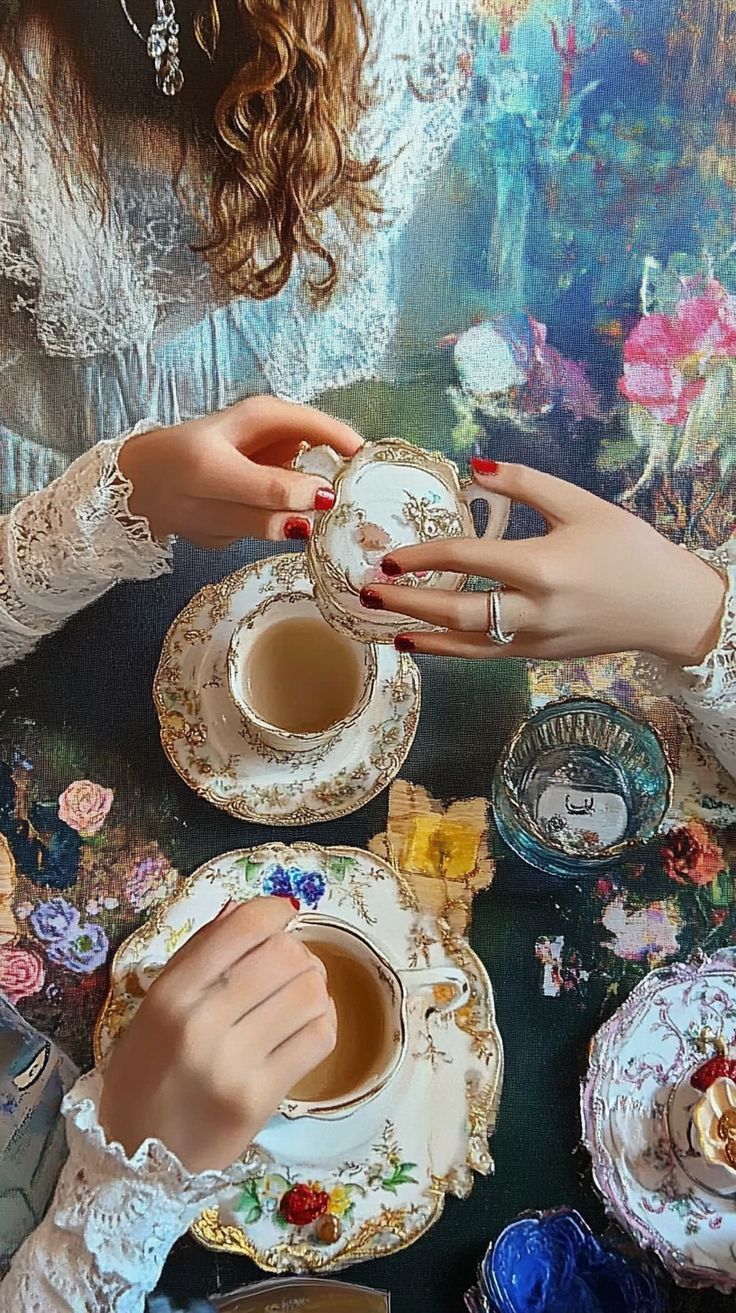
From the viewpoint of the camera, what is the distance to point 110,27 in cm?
91

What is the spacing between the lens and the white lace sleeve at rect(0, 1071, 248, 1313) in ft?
1.87

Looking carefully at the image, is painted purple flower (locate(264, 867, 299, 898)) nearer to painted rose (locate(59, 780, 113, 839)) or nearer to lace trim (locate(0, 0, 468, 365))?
painted rose (locate(59, 780, 113, 839))

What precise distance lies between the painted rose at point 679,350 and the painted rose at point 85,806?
1.85ft

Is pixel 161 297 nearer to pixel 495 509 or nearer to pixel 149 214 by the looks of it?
pixel 149 214

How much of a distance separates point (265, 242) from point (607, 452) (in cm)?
36

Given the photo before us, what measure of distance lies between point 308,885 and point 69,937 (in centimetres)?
19

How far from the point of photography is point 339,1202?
701mm

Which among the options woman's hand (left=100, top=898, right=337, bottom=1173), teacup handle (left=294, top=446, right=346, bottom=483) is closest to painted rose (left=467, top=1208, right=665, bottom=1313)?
woman's hand (left=100, top=898, right=337, bottom=1173)

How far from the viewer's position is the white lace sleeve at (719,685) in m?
0.69

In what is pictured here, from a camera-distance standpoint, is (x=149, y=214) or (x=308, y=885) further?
(x=149, y=214)

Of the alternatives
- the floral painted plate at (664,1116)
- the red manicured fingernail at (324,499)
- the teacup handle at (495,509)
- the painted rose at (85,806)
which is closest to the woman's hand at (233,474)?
the red manicured fingernail at (324,499)

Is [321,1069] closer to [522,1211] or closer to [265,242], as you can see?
[522,1211]

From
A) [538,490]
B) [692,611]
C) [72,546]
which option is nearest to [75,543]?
[72,546]

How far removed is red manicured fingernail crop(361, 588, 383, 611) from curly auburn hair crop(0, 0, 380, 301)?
360 mm
